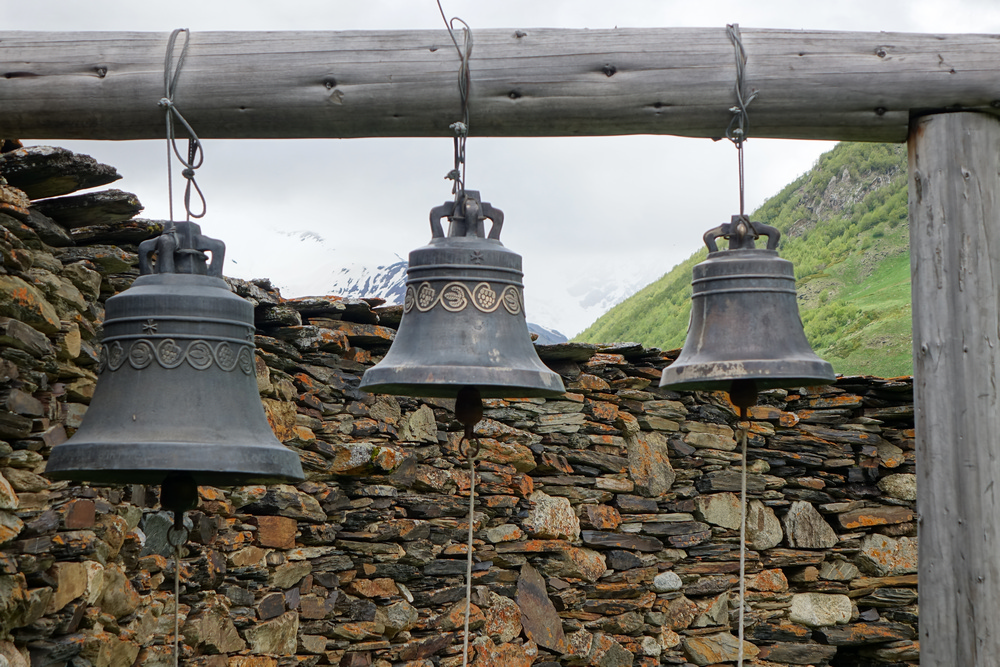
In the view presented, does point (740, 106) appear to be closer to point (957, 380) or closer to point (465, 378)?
point (957, 380)

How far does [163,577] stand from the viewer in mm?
4145

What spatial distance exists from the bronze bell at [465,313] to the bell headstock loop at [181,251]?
456 millimetres

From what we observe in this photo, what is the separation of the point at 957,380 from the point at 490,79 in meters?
1.37

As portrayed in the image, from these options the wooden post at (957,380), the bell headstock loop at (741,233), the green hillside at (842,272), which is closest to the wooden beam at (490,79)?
the wooden post at (957,380)

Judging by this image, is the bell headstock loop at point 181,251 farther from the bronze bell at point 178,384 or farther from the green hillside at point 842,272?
the green hillside at point 842,272

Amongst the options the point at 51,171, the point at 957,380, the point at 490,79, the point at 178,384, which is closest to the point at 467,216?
the point at 490,79

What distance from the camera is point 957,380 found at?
242 cm

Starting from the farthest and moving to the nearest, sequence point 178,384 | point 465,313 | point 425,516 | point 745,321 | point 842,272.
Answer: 1. point 842,272
2. point 425,516
3. point 745,321
4. point 465,313
5. point 178,384

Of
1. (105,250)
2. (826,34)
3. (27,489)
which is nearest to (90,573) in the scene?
(27,489)

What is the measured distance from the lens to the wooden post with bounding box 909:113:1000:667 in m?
2.36

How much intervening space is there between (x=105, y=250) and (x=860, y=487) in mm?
4294

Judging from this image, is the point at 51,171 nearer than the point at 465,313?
No

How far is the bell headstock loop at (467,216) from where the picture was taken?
2410mm

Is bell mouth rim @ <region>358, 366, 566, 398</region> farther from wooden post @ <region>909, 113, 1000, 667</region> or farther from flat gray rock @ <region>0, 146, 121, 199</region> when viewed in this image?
flat gray rock @ <region>0, 146, 121, 199</region>
